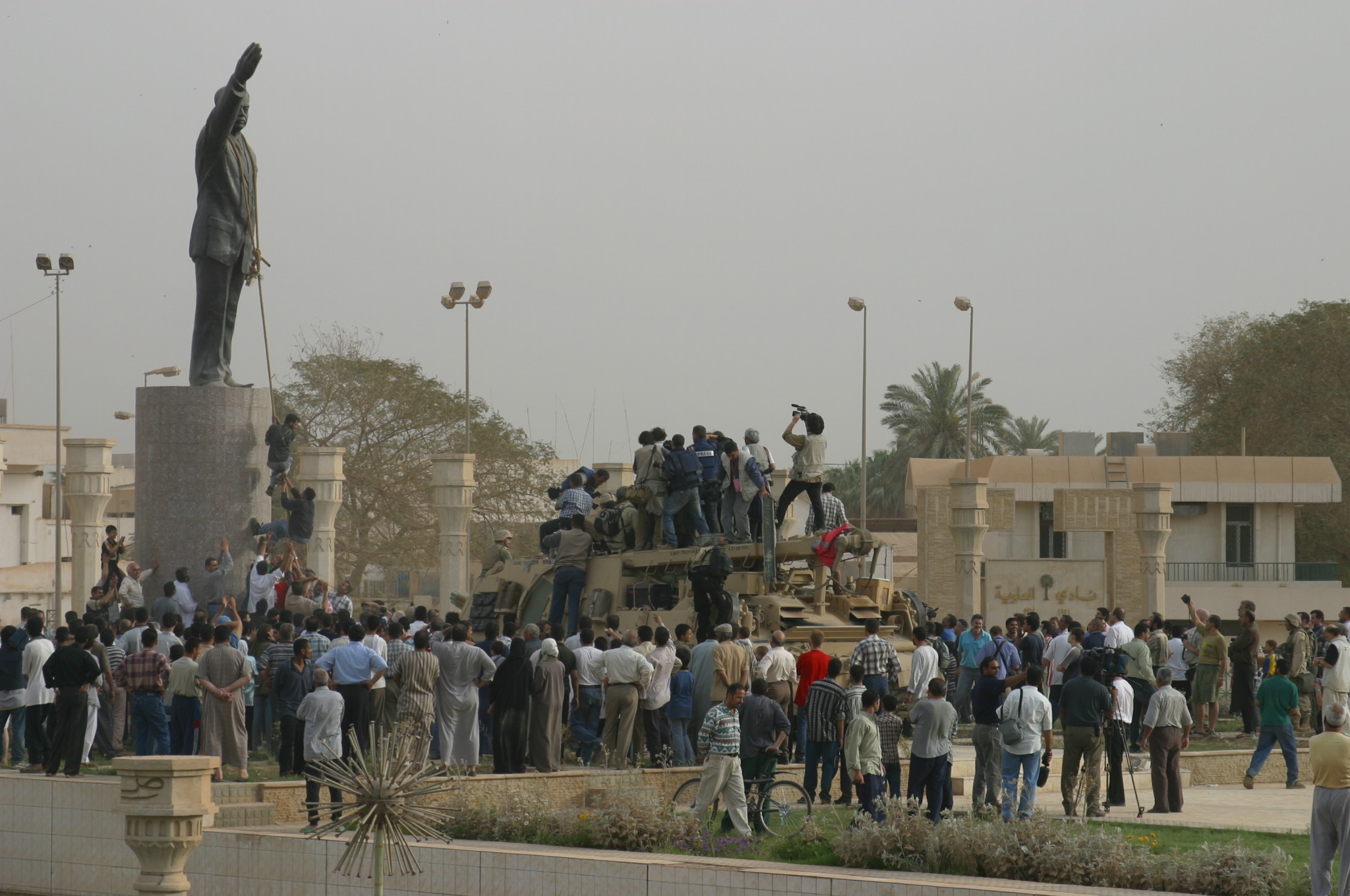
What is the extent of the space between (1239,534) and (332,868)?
37.8m

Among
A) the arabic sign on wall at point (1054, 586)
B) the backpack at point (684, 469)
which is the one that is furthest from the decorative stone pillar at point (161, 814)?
the arabic sign on wall at point (1054, 586)

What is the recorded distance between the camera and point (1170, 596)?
44406 millimetres

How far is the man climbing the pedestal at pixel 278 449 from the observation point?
879 inches

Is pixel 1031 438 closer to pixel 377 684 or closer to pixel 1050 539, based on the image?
pixel 1050 539

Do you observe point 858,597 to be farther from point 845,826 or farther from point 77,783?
point 77,783

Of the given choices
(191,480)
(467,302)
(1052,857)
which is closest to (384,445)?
(467,302)

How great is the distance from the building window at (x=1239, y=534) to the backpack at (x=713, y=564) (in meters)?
30.6

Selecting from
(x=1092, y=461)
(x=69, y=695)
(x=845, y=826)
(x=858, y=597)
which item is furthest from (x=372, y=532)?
(x=845, y=826)

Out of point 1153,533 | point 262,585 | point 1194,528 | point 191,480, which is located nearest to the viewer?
point 262,585

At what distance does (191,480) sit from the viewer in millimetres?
21984

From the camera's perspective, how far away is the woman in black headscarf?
14.7 meters

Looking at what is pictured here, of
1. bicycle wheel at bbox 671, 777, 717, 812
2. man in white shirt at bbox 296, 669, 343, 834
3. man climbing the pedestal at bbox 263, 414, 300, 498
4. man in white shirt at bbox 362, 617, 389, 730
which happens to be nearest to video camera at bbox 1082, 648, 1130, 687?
bicycle wheel at bbox 671, 777, 717, 812

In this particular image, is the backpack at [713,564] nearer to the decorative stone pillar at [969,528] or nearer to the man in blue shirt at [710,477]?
the man in blue shirt at [710,477]

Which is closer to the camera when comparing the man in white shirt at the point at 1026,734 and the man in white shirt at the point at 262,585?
the man in white shirt at the point at 1026,734
